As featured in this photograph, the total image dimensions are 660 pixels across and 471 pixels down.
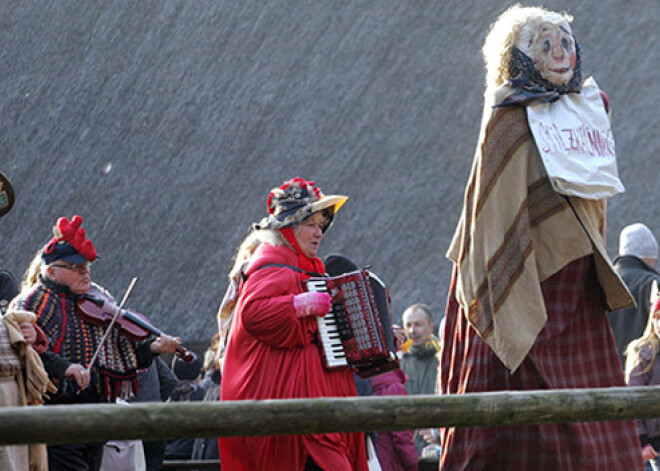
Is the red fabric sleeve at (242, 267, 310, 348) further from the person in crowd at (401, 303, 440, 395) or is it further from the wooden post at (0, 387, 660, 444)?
the person in crowd at (401, 303, 440, 395)

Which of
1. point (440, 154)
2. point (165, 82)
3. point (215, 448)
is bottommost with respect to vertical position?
point (215, 448)

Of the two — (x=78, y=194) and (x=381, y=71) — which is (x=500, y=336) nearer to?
(x=381, y=71)

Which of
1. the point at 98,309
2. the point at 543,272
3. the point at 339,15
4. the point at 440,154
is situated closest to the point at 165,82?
the point at 339,15

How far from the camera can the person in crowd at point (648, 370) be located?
7.09 m

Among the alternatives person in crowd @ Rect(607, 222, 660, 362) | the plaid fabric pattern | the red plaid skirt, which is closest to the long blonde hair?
person in crowd @ Rect(607, 222, 660, 362)

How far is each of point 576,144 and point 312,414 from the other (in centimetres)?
193

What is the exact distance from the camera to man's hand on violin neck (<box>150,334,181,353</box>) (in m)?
6.91

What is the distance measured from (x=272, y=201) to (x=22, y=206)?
14.7 meters

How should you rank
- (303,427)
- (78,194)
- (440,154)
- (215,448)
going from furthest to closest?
(78,194)
(440,154)
(215,448)
(303,427)

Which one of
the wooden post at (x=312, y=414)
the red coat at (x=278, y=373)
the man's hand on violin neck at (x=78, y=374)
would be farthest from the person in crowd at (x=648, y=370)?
the wooden post at (x=312, y=414)

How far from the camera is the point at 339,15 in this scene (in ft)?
63.3

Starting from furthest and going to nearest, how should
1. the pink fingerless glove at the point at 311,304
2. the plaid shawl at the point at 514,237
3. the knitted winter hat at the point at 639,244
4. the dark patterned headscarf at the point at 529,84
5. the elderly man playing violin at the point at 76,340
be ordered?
the knitted winter hat at the point at 639,244 → the elderly man playing violin at the point at 76,340 → the pink fingerless glove at the point at 311,304 → the dark patterned headscarf at the point at 529,84 → the plaid shawl at the point at 514,237

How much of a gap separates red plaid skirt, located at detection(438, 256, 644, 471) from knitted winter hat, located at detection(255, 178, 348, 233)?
1.59 m

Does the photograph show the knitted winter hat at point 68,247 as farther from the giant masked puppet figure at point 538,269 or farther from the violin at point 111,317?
the giant masked puppet figure at point 538,269
